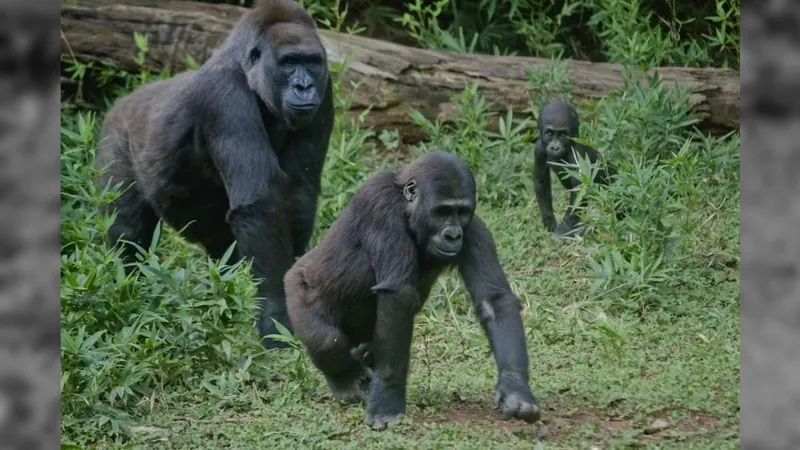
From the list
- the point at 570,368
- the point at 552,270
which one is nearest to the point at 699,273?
the point at 552,270

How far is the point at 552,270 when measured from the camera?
5727 mm

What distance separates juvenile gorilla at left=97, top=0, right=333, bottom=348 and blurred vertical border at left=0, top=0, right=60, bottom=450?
13.0ft

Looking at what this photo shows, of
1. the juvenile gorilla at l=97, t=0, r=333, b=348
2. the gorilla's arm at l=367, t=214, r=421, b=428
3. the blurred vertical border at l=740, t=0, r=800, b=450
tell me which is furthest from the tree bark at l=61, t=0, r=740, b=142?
the blurred vertical border at l=740, t=0, r=800, b=450

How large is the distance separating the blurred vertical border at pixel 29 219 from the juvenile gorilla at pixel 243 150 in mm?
3970

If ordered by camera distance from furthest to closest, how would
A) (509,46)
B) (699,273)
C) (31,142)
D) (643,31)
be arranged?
(509,46)
(643,31)
(699,273)
(31,142)

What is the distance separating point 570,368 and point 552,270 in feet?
4.55

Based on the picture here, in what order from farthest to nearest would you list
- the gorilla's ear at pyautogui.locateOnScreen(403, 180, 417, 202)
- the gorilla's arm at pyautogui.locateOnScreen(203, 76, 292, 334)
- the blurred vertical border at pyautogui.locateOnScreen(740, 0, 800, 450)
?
the gorilla's arm at pyautogui.locateOnScreen(203, 76, 292, 334), the gorilla's ear at pyautogui.locateOnScreen(403, 180, 417, 202), the blurred vertical border at pyautogui.locateOnScreen(740, 0, 800, 450)

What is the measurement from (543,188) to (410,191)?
2803mm

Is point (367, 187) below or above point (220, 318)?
above

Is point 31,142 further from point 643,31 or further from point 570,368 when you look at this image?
point 643,31

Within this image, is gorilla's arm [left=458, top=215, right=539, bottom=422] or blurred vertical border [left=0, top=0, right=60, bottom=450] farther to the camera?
gorilla's arm [left=458, top=215, right=539, bottom=422]

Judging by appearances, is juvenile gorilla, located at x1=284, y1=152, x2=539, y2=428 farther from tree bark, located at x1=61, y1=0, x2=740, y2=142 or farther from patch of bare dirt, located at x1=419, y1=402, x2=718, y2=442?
tree bark, located at x1=61, y1=0, x2=740, y2=142

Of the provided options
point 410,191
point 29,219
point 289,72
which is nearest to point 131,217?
point 289,72

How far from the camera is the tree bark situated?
7.74 meters
